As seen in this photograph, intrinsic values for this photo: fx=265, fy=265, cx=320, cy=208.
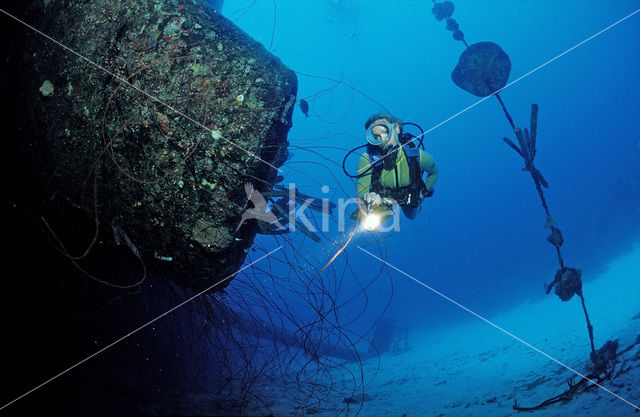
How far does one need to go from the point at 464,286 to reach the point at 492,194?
56452mm

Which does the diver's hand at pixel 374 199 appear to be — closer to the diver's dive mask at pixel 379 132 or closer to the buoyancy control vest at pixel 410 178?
the buoyancy control vest at pixel 410 178

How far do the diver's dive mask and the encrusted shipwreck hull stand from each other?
7.10ft

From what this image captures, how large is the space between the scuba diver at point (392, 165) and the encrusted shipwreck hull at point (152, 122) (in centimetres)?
232

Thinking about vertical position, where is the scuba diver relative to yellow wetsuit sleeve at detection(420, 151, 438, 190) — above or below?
below

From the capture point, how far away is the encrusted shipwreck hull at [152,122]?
82.5 inches

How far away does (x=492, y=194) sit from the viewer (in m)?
105

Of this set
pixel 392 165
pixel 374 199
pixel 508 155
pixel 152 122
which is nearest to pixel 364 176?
pixel 392 165

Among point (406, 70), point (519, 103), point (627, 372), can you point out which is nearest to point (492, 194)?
point (519, 103)

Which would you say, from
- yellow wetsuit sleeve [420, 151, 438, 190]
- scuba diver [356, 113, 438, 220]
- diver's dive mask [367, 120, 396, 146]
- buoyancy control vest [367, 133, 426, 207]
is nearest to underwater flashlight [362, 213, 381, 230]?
scuba diver [356, 113, 438, 220]

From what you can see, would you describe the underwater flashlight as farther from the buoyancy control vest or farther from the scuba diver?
the buoyancy control vest

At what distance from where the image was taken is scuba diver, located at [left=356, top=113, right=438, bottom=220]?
165 inches

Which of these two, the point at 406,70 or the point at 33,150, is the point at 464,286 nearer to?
the point at 33,150

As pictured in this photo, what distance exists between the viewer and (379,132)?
14.5 ft

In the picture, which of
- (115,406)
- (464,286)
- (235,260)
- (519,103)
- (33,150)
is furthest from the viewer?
(519,103)
